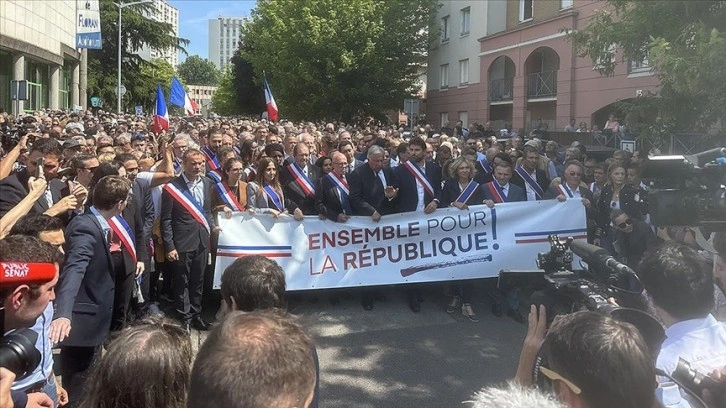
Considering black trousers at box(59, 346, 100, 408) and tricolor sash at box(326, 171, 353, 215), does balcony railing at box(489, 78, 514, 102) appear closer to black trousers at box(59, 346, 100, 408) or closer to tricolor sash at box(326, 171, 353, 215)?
tricolor sash at box(326, 171, 353, 215)

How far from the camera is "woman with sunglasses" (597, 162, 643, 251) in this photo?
25.1ft

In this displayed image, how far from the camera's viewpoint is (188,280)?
668cm

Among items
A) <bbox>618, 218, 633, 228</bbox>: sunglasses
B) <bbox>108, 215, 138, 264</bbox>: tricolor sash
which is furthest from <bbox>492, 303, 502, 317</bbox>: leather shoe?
<bbox>108, 215, 138, 264</bbox>: tricolor sash

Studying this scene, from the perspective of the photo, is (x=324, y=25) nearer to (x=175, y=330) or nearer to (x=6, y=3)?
(x=6, y=3)

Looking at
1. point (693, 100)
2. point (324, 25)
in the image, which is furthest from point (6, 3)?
point (693, 100)

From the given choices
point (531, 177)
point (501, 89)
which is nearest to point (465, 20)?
point (501, 89)

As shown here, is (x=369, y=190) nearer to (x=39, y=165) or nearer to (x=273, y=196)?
(x=273, y=196)

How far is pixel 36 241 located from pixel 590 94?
87.7ft

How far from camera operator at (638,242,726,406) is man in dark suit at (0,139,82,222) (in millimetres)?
4072

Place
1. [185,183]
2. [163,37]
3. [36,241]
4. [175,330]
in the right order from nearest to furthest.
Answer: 1. [175,330]
2. [36,241]
3. [185,183]
4. [163,37]

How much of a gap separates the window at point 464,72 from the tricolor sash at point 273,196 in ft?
103

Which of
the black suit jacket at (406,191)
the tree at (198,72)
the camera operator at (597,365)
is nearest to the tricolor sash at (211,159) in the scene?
the black suit jacket at (406,191)

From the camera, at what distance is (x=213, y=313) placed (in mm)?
7355

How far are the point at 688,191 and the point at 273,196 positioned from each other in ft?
16.8
